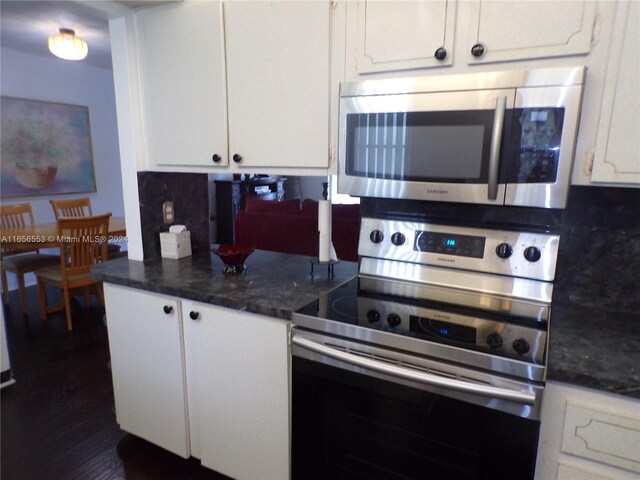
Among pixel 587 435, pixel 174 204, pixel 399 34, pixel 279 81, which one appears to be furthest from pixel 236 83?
pixel 587 435

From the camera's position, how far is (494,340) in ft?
3.87

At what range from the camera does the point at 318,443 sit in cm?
137

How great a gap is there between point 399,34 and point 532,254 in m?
0.87

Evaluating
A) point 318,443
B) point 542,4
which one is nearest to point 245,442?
point 318,443

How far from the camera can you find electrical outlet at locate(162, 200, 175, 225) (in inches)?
83.5

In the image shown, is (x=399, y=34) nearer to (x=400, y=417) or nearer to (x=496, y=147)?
(x=496, y=147)

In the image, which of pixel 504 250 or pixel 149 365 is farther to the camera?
pixel 149 365

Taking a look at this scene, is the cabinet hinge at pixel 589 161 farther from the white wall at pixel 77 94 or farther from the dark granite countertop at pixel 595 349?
the white wall at pixel 77 94

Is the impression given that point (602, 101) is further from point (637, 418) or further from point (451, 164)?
point (637, 418)

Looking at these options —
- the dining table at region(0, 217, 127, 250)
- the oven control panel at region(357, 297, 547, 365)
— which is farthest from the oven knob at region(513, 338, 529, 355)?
the dining table at region(0, 217, 127, 250)

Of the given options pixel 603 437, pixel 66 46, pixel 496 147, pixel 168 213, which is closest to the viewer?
pixel 603 437

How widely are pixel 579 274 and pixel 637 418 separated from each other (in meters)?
0.60

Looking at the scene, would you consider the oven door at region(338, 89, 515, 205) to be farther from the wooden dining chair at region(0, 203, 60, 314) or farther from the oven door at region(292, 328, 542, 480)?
the wooden dining chair at region(0, 203, 60, 314)

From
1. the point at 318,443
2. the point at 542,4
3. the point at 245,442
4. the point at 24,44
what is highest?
the point at 24,44
